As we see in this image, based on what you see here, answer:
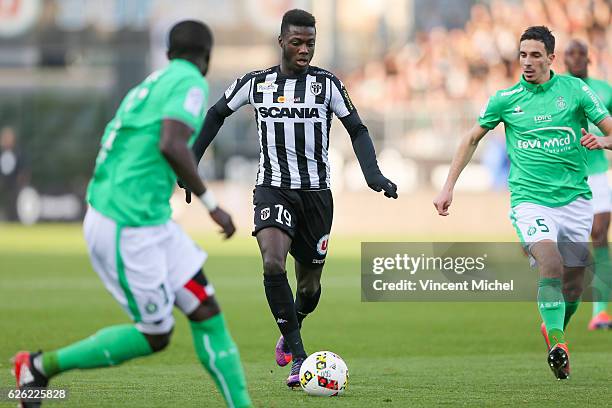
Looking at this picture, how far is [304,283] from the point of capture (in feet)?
30.3

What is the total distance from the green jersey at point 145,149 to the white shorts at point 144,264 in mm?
66

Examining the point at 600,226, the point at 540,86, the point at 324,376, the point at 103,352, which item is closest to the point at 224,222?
the point at 103,352

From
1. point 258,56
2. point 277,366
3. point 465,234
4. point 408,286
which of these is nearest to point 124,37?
point 258,56

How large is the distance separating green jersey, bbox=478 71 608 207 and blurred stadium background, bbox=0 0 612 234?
56.6 feet

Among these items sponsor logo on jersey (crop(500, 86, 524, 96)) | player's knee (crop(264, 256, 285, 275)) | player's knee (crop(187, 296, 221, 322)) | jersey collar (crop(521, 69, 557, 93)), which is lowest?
player's knee (crop(264, 256, 285, 275))

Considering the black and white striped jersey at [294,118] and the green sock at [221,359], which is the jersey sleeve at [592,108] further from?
the green sock at [221,359]

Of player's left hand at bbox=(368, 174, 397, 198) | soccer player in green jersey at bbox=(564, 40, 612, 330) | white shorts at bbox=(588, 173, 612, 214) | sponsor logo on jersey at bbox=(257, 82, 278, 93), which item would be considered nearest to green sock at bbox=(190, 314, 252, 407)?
player's left hand at bbox=(368, 174, 397, 198)

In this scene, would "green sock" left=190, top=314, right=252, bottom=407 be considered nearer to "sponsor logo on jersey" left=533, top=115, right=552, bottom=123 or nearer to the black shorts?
the black shorts

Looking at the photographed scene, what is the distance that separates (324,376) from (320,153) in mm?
1804

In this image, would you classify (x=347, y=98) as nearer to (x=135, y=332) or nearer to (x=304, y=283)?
(x=304, y=283)

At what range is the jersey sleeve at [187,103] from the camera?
6.00 metres

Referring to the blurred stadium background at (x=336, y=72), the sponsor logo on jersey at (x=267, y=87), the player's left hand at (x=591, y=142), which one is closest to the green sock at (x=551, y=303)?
the player's left hand at (x=591, y=142)

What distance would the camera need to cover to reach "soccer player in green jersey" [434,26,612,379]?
356 inches

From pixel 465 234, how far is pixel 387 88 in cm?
814
